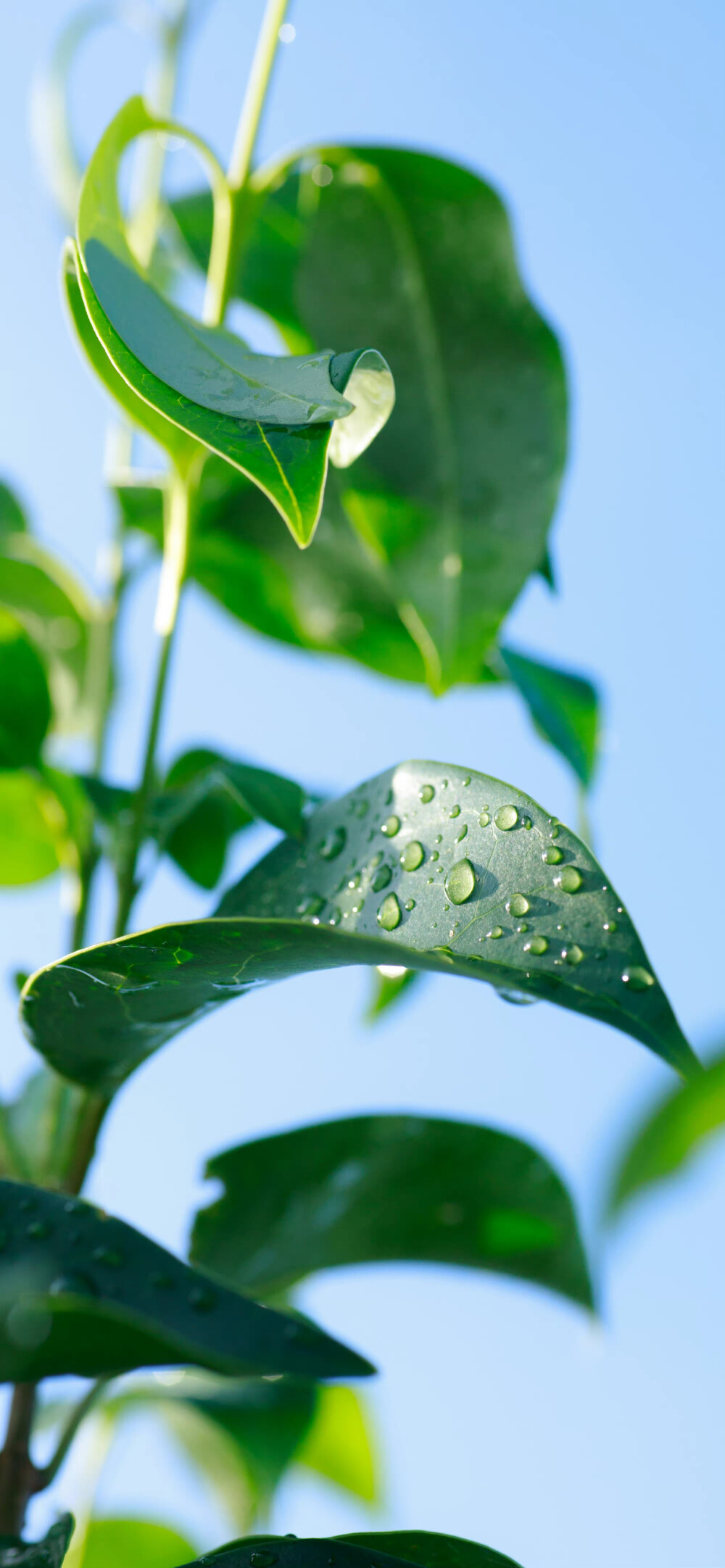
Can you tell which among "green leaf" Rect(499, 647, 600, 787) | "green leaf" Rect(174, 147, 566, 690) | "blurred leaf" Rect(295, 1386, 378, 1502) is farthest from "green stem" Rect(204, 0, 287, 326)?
"blurred leaf" Rect(295, 1386, 378, 1502)

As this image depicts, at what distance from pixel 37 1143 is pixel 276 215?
1.79 feet

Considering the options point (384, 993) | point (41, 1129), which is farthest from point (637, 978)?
point (41, 1129)

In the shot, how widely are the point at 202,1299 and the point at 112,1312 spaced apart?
41mm

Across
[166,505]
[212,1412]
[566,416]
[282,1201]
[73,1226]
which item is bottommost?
[212,1412]

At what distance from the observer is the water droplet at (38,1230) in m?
0.29

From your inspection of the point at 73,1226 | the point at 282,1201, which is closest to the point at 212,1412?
the point at 282,1201

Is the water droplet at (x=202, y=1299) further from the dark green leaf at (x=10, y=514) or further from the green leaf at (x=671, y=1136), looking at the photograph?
the dark green leaf at (x=10, y=514)

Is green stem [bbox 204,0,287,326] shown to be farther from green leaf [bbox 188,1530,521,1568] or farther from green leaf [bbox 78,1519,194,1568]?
green leaf [bbox 78,1519,194,1568]

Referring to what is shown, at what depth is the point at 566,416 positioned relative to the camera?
0.50 metres

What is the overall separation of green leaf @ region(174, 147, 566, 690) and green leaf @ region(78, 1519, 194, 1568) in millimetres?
511

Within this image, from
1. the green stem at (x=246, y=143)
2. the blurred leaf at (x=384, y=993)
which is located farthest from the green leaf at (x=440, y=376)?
the blurred leaf at (x=384, y=993)

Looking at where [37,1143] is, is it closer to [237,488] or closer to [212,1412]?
[212,1412]

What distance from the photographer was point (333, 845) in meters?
0.36

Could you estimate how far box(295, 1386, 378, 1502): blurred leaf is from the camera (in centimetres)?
66
